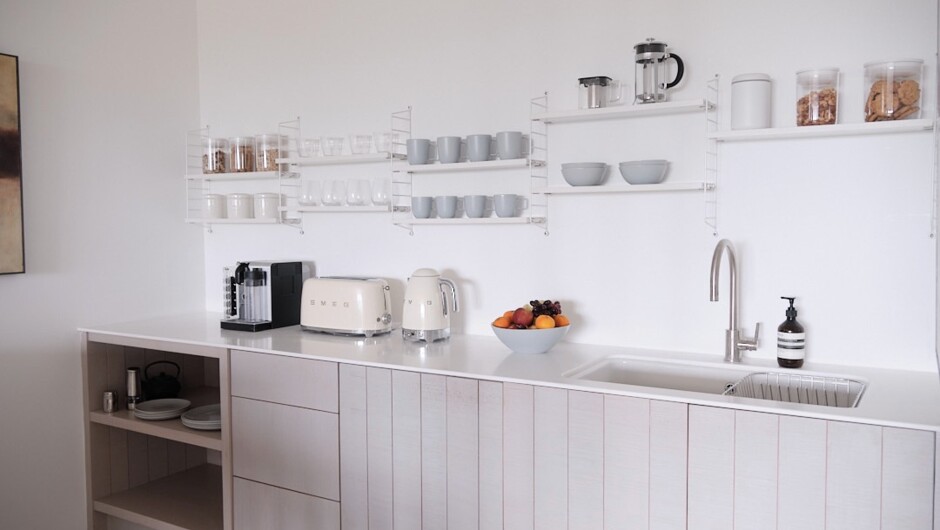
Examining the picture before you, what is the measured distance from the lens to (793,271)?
2.29 meters

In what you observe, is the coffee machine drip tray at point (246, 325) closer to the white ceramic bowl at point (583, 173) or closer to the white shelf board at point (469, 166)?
the white shelf board at point (469, 166)

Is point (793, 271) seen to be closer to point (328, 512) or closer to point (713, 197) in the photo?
point (713, 197)

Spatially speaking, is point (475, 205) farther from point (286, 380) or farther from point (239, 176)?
point (239, 176)

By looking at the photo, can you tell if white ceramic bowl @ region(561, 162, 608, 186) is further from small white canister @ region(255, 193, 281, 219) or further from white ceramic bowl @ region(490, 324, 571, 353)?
small white canister @ region(255, 193, 281, 219)

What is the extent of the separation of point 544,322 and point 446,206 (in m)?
0.61

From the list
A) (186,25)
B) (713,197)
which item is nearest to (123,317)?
(186,25)

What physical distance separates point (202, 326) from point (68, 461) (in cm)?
72

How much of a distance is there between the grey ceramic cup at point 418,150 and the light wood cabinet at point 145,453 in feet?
3.12

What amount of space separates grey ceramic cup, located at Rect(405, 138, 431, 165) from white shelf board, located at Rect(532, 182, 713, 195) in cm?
49

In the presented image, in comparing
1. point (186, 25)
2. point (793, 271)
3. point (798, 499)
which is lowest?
point (798, 499)

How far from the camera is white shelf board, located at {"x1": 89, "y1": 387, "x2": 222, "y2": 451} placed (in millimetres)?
2723

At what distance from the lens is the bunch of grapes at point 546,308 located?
8.05ft

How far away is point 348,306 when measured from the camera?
2.77m

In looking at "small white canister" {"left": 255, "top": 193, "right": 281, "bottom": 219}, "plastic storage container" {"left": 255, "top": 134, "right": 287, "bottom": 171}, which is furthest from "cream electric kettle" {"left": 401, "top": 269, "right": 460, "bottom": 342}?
"plastic storage container" {"left": 255, "top": 134, "right": 287, "bottom": 171}
